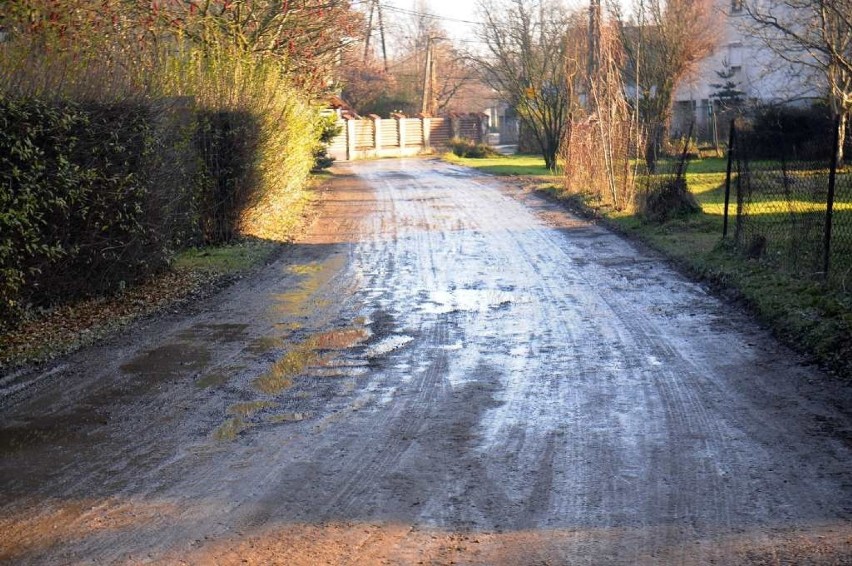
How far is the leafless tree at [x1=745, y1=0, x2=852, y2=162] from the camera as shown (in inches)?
686

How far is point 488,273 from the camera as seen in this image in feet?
44.0

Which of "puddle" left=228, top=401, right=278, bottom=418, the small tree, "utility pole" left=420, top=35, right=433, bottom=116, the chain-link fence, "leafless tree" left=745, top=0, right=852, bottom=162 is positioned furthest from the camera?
"utility pole" left=420, top=35, right=433, bottom=116

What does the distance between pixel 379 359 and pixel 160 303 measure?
3.82 metres

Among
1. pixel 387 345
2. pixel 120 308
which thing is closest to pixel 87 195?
pixel 120 308

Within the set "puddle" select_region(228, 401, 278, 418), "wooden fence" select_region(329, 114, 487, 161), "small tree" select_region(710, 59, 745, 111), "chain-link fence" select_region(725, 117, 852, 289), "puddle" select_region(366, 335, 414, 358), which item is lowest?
"puddle" select_region(228, 401, 278, 418)

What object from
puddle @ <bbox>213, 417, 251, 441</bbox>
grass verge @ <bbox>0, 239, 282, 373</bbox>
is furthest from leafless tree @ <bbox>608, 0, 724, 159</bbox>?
puddle @ <bbox>213, 417, 251, 441</bbox>

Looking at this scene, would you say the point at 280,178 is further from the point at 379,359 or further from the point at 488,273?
the point at 379,359

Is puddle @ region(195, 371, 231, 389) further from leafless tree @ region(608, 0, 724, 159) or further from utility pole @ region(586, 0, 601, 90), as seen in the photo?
leafless tree @ region(608, 0, 724, 159)

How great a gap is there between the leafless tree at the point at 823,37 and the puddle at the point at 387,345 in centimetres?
873

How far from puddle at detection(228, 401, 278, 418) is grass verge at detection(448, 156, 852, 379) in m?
4.66

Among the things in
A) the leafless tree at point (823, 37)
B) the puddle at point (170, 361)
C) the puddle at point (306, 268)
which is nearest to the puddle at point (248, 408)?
the puddle at point (170, 361)

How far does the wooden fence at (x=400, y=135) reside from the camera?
173 ft

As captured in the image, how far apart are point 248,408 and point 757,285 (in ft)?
21.8

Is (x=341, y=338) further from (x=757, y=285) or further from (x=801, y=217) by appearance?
(x=801, y=217)
